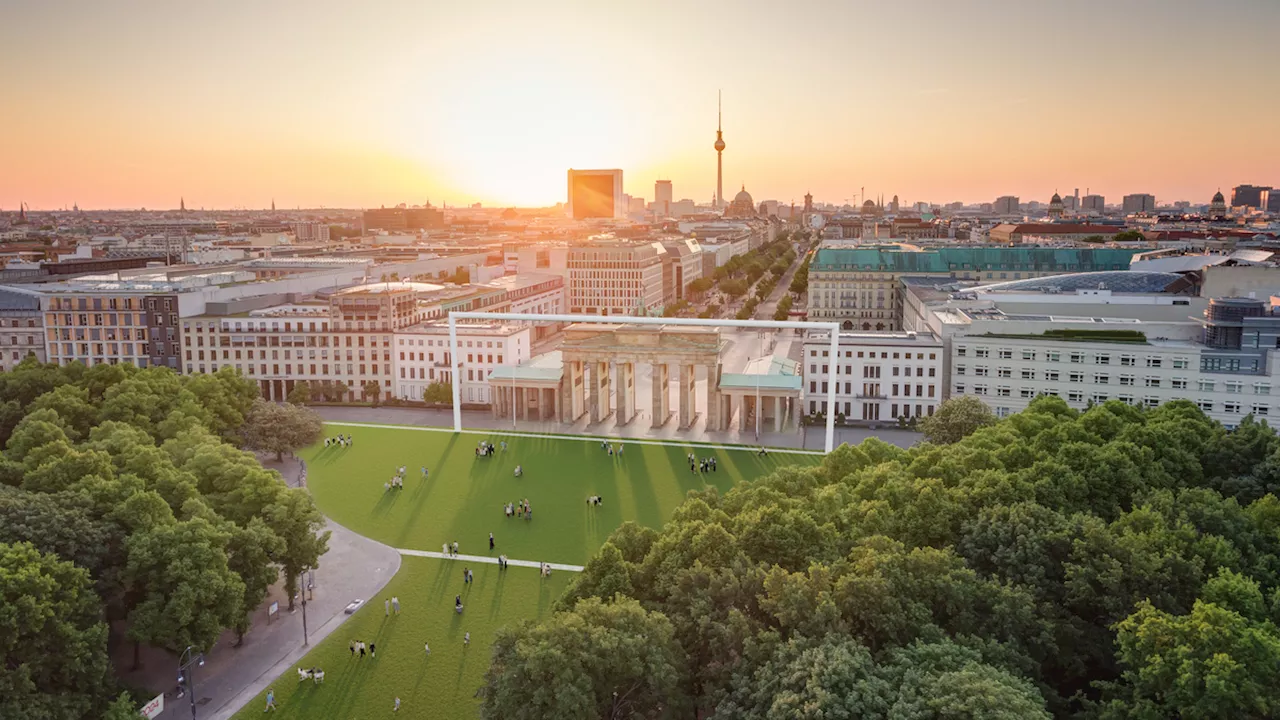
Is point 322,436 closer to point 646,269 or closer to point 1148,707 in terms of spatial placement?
point 1148,707

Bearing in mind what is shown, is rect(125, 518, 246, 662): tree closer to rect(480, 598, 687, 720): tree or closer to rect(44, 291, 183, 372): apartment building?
rect(480, 598, 687, 720): tree

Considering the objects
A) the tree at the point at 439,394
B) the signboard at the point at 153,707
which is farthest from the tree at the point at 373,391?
the signboard at the point at 153,707

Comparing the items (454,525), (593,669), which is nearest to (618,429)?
(454,525)

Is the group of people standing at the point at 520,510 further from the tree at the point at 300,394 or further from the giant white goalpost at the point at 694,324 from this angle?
the tree at the point at 300,394

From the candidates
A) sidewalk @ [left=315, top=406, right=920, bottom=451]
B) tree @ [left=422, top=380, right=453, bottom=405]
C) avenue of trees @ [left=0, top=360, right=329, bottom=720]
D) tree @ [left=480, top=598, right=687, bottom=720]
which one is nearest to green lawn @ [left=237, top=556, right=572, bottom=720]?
avenue of trees @ [left=0, top=360, right=329, bottom=720]

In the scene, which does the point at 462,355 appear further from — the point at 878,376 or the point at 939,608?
the point at 939,608

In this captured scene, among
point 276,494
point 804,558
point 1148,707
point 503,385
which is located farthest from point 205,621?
point 503,385
